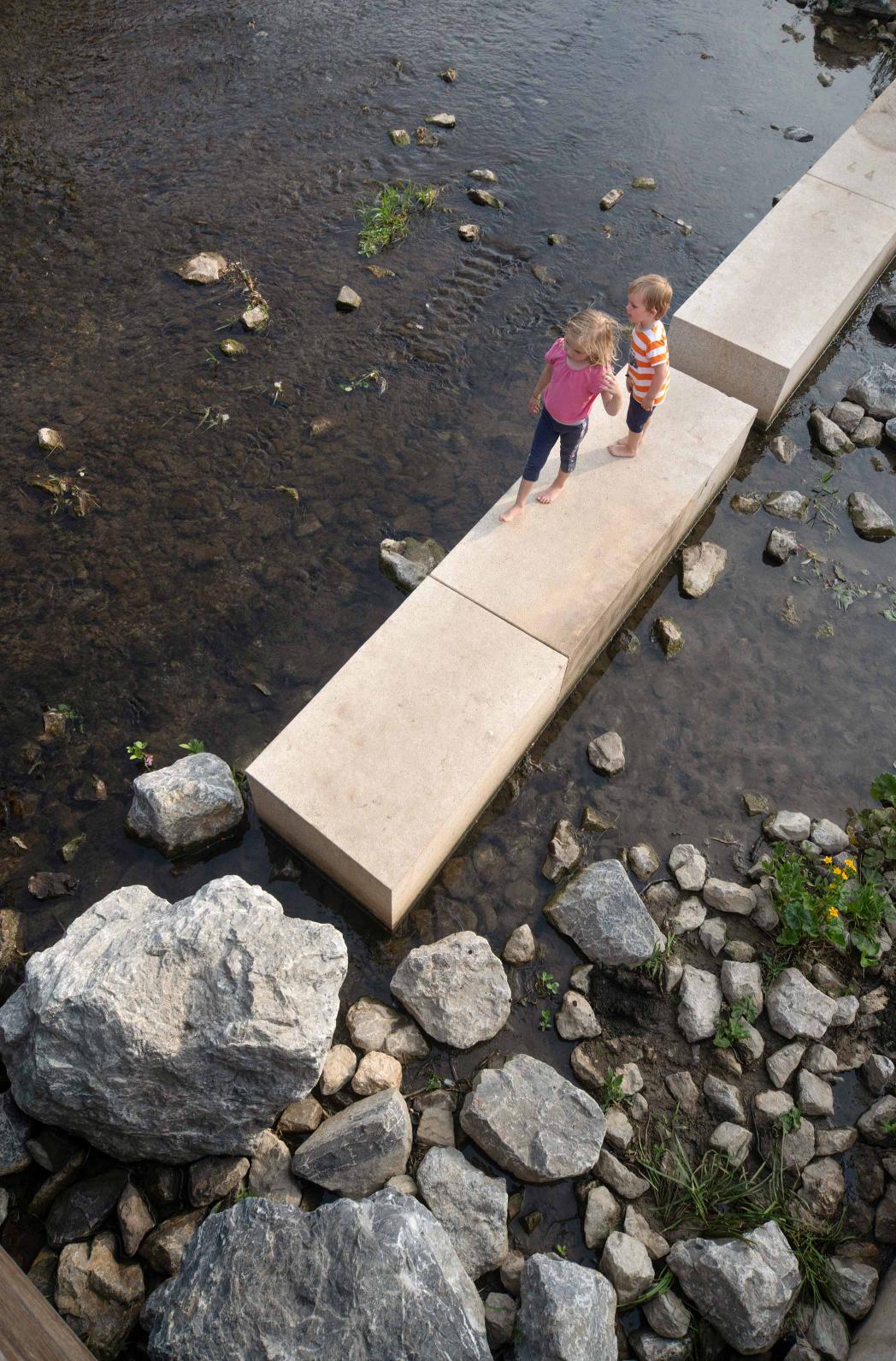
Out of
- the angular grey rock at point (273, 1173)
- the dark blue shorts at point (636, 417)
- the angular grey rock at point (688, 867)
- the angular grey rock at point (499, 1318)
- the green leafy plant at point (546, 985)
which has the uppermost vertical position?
the dark blue shorts at point (636, 417)

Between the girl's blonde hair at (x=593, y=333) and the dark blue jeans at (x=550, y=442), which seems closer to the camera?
the girl's blonde hair at (x=593, y=333)

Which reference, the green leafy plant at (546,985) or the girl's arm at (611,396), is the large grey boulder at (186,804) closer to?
the green leafy plant at (546,985)

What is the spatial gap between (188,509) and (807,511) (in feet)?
12.3

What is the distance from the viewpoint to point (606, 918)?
13.0 feet

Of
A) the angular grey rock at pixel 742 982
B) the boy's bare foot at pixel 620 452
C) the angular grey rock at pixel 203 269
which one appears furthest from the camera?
the angular grey rock at pixel 203 269

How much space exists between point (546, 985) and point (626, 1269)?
1053 mm

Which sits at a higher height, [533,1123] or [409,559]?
[409,559]

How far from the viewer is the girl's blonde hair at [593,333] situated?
13.7 feet

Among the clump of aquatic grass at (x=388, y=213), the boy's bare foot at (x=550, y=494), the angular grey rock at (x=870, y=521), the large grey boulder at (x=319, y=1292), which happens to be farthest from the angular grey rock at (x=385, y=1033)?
the clump of aquatic grass at (x=388, y=213)

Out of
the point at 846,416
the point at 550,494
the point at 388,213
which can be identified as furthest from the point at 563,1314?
the point at 388,213

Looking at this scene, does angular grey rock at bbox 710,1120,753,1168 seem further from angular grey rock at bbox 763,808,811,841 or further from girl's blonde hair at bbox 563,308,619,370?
girl's blonde hair at bbox 563,308,619,370

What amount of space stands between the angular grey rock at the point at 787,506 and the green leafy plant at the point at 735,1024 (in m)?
3.08

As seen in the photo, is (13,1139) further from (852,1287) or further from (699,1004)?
(852,1287)

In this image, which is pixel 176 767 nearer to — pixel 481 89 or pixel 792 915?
pixel 792 915
